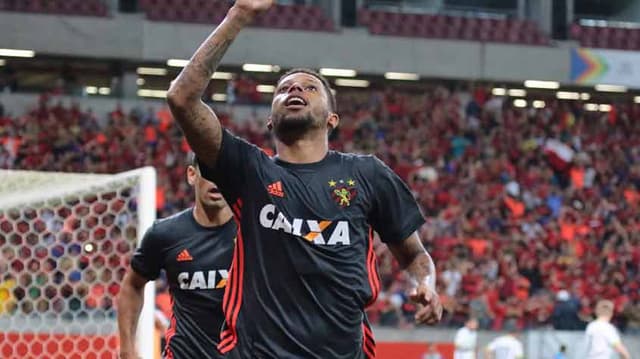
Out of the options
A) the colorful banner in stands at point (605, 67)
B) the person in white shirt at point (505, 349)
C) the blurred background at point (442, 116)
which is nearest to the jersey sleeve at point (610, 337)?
the person in white shirt at point (505, 349)

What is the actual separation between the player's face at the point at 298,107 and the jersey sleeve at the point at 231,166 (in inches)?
5.2

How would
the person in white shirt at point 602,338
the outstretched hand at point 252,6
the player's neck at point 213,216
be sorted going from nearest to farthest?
the outstretched hand at point 252,6 → the player's neck at point 213,216 → the person in white shirt at point 602,338

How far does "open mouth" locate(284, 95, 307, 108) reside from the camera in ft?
14.6

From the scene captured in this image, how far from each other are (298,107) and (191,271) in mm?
1880

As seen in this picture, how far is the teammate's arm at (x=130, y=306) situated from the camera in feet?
20.4

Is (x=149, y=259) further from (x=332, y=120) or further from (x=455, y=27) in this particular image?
(x=455, y=27)

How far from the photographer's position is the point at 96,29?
94.9ft

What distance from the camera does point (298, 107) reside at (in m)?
4.46

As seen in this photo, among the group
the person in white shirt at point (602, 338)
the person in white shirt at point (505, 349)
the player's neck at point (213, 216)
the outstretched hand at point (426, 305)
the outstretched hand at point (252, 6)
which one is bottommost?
the person in white shirt at point (505, 349)

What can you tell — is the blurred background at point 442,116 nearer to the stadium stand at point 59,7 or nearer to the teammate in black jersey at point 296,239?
the stadium stand at point 59,7

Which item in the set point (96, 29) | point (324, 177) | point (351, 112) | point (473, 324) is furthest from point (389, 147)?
point (324, 177)

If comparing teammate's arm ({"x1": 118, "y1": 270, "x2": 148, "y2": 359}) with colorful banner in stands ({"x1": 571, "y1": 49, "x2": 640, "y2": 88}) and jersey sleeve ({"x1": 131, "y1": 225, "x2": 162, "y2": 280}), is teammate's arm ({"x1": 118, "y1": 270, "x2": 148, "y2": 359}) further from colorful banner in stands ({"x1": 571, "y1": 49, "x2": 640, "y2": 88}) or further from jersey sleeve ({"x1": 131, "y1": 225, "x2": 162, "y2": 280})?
colorful banner in stands ({"x1": 571, "y1": 49, "x2": 640, "y2": 88})

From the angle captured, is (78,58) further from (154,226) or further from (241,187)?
(241,187)

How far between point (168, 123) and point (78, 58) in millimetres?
3962
